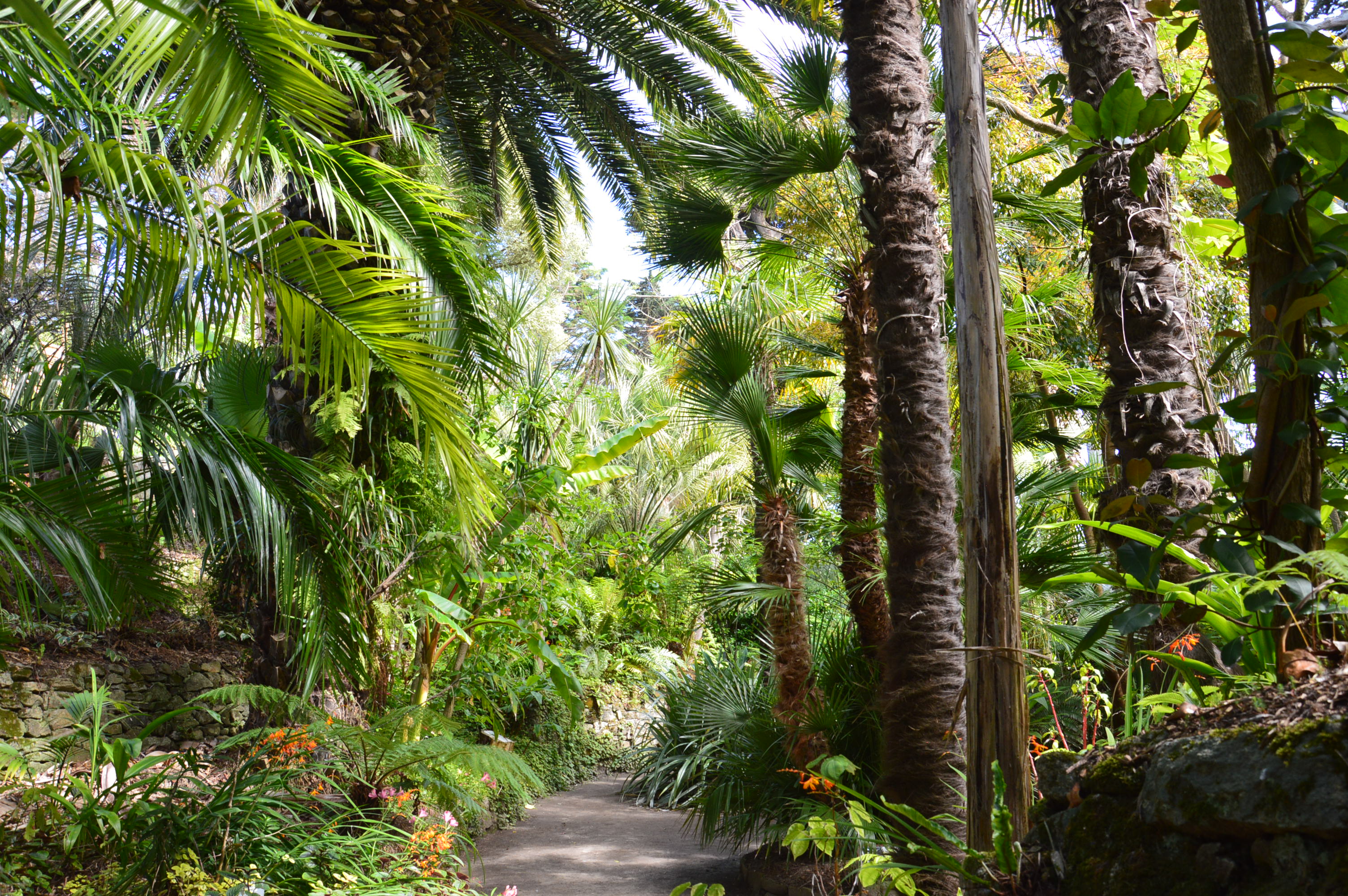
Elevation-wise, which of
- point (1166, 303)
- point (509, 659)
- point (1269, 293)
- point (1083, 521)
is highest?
point (1166, 303)

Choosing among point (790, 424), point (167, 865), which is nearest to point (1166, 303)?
point (790, 424)

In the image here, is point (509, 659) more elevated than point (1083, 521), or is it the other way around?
point (1083, 521)

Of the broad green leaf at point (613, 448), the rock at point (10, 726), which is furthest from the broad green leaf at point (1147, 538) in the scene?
the rock at point (10, 726)

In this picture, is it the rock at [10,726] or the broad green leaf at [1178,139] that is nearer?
the broad green leaf at [1178,139]

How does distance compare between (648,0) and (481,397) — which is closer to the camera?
(481,397)

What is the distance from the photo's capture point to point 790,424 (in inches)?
262

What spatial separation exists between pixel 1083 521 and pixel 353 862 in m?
4.28

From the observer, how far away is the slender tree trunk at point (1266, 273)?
5.23 feet

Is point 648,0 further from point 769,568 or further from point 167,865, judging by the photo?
point 167,865

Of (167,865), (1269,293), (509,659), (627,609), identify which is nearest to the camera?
(1269,293)

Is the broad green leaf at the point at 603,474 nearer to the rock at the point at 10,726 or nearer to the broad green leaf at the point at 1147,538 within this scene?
the rock at the point at 10,726

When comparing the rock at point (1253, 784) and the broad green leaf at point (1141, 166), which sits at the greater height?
the broad green leaf at point (1141, 166)

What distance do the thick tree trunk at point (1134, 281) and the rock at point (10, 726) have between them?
28.0 ft

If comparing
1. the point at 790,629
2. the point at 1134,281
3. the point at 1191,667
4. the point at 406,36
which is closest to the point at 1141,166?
the point at 1191,667
